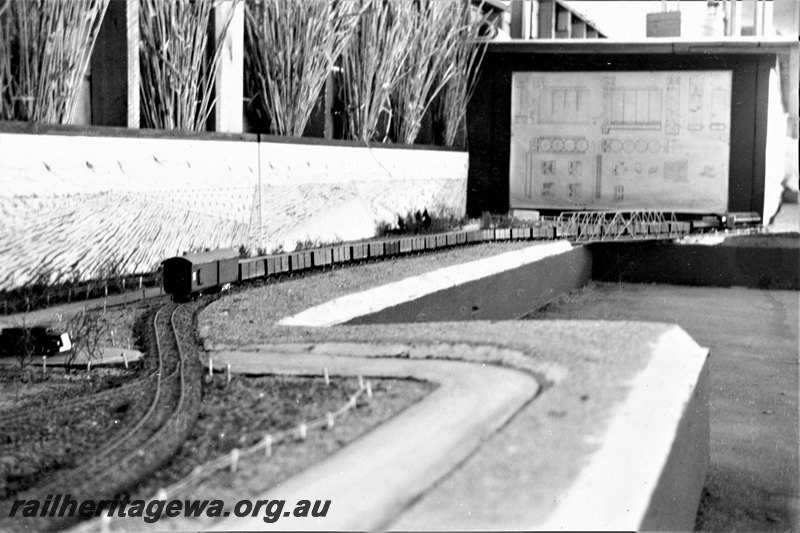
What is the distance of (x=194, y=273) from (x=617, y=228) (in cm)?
498

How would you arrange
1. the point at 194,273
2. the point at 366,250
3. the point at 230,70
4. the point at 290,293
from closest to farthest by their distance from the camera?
the point at 194,273 < the point at 290,293 < the point at 230,70 < the point at 366,250

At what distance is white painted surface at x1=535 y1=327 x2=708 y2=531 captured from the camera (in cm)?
184

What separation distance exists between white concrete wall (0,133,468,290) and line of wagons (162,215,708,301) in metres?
0.34

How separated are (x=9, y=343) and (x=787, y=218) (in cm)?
938

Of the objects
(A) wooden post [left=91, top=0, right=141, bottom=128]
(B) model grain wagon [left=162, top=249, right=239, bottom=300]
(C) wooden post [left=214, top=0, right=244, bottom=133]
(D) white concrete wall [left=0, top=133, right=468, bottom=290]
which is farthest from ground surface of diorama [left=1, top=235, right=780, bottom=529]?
(C) wooden post [left=214, top=0, right=244, bottom=133]

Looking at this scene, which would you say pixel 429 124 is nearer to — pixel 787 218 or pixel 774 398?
pixel 787 218

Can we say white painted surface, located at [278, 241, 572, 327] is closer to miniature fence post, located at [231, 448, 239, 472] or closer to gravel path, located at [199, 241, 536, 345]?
gravel path, located at [199, 241, 536, 345]

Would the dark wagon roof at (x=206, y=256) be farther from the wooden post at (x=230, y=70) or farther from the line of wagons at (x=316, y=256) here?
the wooden post at (x=230, y=70)

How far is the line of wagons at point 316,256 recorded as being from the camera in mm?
4625

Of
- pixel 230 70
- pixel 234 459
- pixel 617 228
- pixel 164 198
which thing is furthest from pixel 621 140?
pixel 234 459

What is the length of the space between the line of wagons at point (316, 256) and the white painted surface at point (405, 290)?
0.50 meters

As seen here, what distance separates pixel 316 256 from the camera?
601cm

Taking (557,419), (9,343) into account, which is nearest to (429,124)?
(9,343)

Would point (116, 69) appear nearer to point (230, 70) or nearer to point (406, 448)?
point (230, 70)
